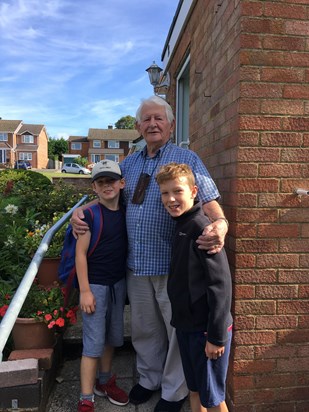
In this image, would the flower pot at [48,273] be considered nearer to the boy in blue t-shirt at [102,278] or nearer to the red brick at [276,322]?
the boy in blue t-shirt at [102,278]

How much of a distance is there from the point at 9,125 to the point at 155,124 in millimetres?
60294

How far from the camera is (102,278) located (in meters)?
2.23

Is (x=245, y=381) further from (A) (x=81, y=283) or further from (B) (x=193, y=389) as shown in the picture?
(A) (x=81, y=283)

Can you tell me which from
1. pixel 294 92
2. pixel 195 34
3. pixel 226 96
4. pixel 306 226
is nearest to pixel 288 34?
pixel 294 92

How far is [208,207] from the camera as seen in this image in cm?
200

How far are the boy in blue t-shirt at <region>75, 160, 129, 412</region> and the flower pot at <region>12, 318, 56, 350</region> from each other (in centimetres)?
36

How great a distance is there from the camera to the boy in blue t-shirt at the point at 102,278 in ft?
7.07

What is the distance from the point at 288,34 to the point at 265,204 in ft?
3.18

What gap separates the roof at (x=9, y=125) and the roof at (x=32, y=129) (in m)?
1.03

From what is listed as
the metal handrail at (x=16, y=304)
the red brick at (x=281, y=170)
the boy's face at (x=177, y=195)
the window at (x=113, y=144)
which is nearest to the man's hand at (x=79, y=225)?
the metal handrail at (x=16, y=304)

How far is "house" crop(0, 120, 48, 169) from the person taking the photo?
181 ft

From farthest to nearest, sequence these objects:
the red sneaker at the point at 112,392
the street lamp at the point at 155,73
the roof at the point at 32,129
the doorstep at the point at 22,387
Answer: the roof at the point at 32,129 → the street lamp at the point at 155,73 → the red sneaker at the point at 112,392 → the doorstep at the point at 22,387

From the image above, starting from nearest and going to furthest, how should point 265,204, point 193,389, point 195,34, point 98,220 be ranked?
point 193,389 → point 265,204 → point 98,220 → point 195,34

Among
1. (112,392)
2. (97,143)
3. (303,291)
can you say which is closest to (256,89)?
(303,291)
